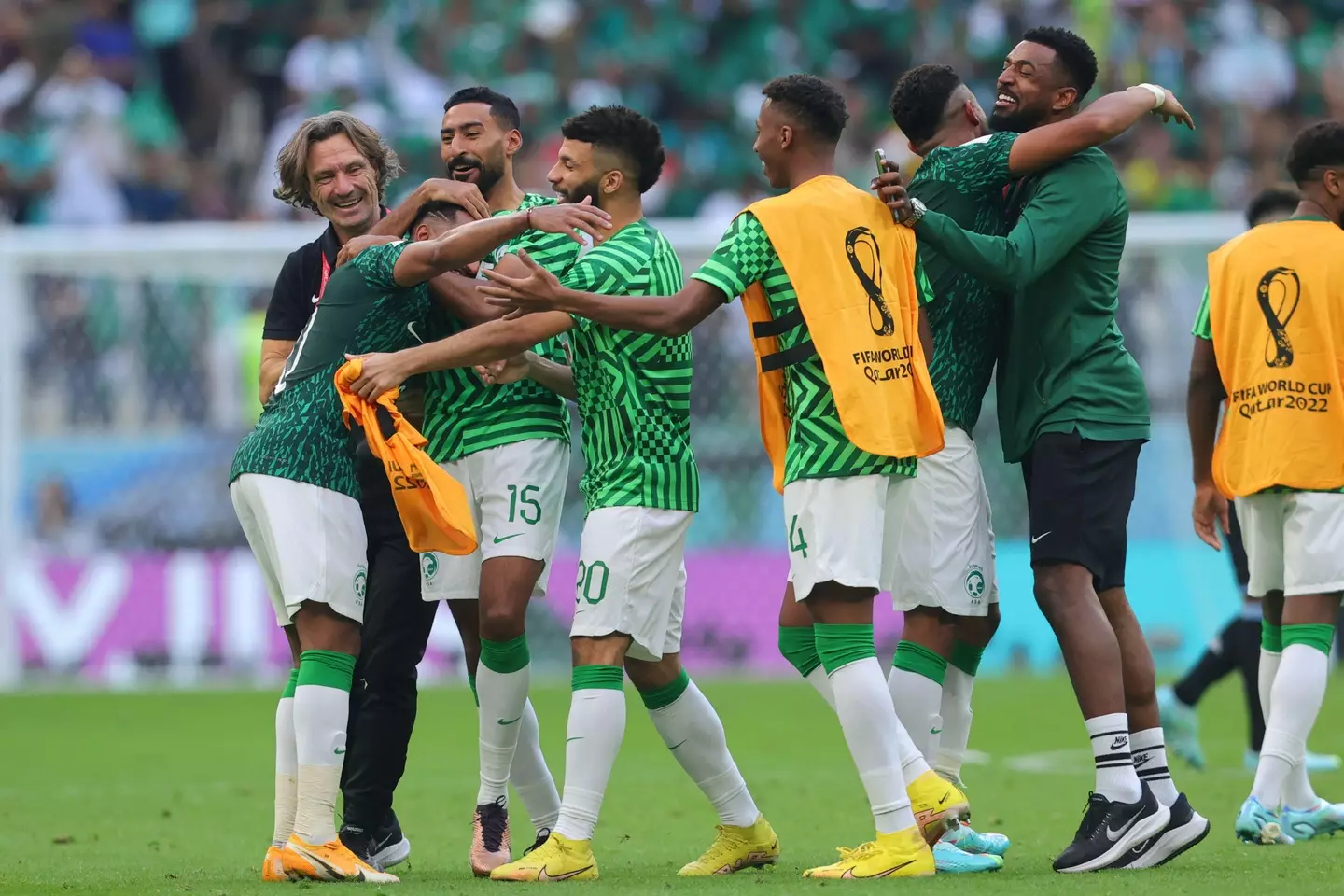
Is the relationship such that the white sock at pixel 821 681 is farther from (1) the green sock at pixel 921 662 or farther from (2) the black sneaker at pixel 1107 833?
(2) the black sneaker at pixel 1107 833

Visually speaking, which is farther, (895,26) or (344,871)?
(895,26)

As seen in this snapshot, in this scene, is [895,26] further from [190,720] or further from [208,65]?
[190,720]

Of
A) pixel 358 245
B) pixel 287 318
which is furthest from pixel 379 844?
pixel 358 245

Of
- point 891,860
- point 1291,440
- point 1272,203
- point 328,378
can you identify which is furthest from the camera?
point 1272,203

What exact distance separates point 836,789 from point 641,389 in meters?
3.63

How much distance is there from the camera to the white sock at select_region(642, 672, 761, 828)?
6555 mm

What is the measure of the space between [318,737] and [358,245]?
157cm

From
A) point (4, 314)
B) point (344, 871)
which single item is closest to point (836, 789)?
point (344, 871)

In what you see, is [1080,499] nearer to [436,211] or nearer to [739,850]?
[739,850]

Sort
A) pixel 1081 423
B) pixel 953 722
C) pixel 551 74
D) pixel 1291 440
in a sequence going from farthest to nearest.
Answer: pixel 551 74, pixel 1291 440, pixel 953 722, pixel 1081 423

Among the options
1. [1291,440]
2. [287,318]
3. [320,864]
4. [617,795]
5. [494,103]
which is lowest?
→ [617,795]

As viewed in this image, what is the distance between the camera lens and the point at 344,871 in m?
6.06

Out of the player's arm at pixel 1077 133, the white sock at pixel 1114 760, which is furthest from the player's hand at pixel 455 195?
the white sock at pixel 1114 760

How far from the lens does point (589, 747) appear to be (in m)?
6.06
